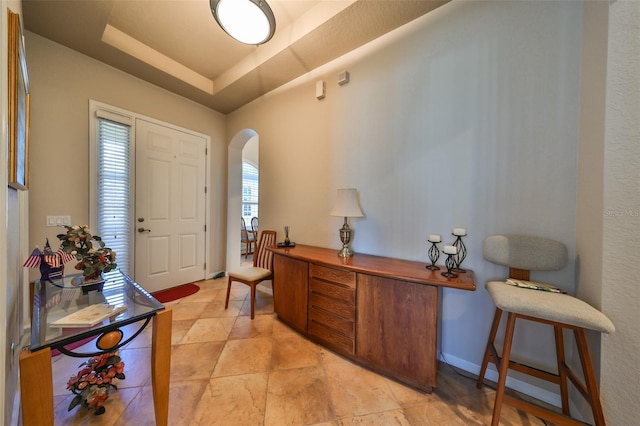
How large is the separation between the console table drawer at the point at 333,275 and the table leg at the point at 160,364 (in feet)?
3.61

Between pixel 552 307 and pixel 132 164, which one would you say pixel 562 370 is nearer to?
pixel 552 307

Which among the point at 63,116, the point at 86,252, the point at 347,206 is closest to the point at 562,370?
the point at 347,206

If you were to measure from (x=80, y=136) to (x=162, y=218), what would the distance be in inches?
47.9

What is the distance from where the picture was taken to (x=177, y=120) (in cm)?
326

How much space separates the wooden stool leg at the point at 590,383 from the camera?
1.03m

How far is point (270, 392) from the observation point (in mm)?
1484

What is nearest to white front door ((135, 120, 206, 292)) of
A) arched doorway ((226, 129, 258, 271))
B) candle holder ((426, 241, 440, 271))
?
arched doorway ((226, 129, 258, 271))

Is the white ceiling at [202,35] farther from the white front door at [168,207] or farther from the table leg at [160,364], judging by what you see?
the table leg at [160,364]

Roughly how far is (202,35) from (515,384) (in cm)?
414

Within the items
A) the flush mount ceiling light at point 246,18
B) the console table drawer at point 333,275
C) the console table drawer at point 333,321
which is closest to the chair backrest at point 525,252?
the console table drawer at point 333,275

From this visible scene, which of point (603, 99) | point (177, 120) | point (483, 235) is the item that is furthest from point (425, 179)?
point (177, 120)

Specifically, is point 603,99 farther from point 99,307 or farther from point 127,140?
point 127,140

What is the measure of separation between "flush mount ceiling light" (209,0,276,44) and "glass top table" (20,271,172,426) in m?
1.95

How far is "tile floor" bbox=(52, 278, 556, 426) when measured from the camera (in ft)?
4.27
